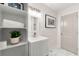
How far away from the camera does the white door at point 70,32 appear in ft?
5.39

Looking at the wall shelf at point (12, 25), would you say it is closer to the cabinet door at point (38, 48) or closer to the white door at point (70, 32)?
the cabinet door at point (38, 48)

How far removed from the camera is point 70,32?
5.54 feet

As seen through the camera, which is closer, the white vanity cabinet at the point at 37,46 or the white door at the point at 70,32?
the white vanity cabinet at the point at 37,46

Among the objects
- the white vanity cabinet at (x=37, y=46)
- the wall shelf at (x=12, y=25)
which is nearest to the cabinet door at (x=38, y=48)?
the white vanity cabinet at (x=37, y=46)

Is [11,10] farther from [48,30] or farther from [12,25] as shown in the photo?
[48,30]

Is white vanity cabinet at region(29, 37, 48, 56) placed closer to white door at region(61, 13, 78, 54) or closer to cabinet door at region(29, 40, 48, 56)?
cabinet door at region(29, 40, 48, 56)

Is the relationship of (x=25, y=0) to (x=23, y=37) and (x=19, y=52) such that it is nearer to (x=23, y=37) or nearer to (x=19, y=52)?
(x=23, y=37)

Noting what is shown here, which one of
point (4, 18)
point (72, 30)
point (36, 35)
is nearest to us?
point (4, 18)

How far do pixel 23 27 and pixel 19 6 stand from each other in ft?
1.21

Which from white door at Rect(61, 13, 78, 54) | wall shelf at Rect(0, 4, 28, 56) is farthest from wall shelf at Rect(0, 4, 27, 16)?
white door at Rect(61, 13, 78, 54)

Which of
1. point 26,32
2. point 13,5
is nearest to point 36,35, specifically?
point 26,32

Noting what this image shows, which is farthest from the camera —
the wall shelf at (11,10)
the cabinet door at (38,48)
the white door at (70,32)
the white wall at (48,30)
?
the white door at (70,32)

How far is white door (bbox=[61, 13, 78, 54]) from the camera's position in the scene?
1644 millimetres

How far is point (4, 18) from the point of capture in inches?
35.5
